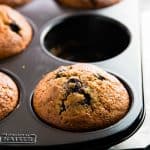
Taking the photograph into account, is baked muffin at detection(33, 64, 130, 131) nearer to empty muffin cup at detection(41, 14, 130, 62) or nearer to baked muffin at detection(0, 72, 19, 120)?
baked muffin at detection(0, 72, 19, 120)

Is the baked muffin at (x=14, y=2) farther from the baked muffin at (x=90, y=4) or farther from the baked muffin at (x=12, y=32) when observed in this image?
the baked muffin at (x=90, y=4)

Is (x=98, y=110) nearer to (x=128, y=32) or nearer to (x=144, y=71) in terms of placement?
(x=144, y=71)

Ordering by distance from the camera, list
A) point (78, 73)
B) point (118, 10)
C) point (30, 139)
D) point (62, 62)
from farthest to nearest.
→ point (118, 10) → point (62, 62) → point (78, 73) → point (30, 139)

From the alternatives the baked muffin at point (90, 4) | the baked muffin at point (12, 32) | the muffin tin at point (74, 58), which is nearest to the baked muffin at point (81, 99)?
the muffin tin at point (74, 58)

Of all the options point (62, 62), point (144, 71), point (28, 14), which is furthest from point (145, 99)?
point (28, 14)

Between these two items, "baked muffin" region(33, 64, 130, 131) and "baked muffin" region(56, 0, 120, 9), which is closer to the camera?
"baked muffin" region(33, 64, 130, 131)

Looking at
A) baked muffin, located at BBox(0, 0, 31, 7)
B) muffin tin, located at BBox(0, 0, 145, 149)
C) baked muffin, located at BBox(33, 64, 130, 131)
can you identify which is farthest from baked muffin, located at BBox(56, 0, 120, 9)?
baked muffin, located at BBox(33, 64, 130, 131)

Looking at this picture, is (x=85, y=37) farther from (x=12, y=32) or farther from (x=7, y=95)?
(x=7, y=95)
